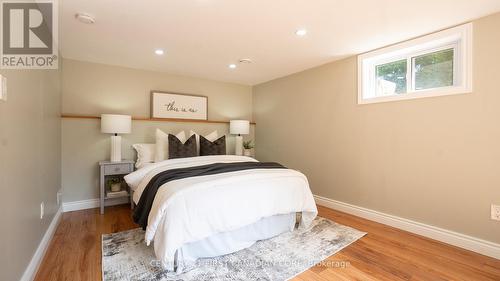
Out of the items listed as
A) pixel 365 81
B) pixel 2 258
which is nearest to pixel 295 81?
pixel 365 81

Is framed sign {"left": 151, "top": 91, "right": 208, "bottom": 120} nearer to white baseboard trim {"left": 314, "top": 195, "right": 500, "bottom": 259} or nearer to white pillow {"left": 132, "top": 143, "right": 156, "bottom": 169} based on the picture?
white pillow {"left": 132, "top": 143, "right": 156, "bottom": 169}

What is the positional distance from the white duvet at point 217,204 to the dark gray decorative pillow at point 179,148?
740 mm

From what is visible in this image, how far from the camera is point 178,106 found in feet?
13.3

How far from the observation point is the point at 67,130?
320 centimetres

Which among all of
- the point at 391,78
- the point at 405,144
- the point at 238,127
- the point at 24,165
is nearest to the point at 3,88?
the point at 24,165

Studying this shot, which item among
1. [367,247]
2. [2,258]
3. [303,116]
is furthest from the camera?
[303,116]

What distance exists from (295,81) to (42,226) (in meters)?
3.74

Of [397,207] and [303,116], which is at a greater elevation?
[303,116]

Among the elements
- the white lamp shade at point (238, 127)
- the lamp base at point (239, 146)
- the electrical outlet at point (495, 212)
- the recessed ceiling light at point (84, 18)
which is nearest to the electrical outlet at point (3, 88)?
the recessed ceiling light at point (84, 18)

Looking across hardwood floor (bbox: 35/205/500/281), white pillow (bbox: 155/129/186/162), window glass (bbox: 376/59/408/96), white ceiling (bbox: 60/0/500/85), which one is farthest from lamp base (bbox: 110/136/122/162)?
window glass (bbox: 376/59/408/96)

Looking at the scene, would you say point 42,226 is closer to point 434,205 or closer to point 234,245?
point 234,245

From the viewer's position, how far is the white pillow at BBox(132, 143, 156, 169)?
3.43 metres

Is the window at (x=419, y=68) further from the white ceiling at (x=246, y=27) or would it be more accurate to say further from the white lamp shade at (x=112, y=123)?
the white lamp shade at (x=112, y=123)

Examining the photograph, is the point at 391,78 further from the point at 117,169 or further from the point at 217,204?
the point at 117,169
